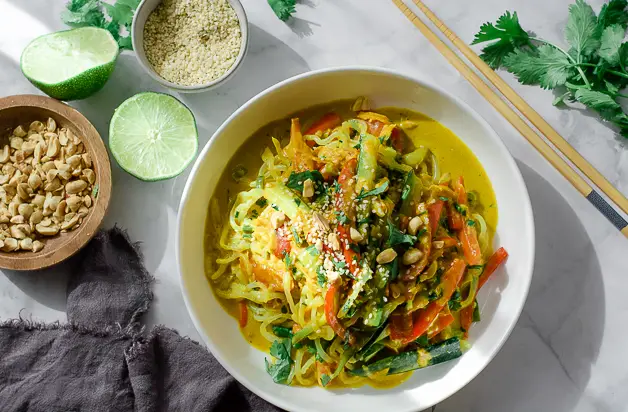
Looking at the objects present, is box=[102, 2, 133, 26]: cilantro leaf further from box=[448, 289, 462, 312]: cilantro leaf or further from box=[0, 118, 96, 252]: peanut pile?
box=[448, 289, 462, 312]: cilantro leaf

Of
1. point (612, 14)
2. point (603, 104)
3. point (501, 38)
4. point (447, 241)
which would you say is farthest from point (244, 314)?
point (612, 14)

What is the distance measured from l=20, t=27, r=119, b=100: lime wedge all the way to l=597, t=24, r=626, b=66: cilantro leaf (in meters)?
2.44

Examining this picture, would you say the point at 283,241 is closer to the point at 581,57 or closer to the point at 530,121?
the point at 530,121

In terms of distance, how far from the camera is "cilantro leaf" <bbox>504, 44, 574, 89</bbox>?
3.18 metres

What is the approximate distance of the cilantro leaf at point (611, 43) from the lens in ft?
10.2

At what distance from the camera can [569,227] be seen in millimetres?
3289

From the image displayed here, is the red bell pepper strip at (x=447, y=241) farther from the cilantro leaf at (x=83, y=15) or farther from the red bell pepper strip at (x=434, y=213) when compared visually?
the cilantro leaf at (x=83, y=15)

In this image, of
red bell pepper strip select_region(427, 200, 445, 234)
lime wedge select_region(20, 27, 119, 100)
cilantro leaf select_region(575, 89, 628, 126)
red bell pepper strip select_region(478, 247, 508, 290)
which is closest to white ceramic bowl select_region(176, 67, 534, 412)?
red bell pepper strip select_region(478, 247, 508, 290)

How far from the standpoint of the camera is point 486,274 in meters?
3.06

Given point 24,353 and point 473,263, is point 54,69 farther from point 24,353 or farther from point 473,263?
point 473,263

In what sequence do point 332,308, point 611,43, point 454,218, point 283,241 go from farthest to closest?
point 611,43 → point 454,218 → point 283,241 → point 332,308

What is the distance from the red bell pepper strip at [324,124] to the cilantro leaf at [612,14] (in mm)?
1403

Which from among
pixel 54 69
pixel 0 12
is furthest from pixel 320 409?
pixel 0 12

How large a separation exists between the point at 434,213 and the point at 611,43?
4.09 feet
